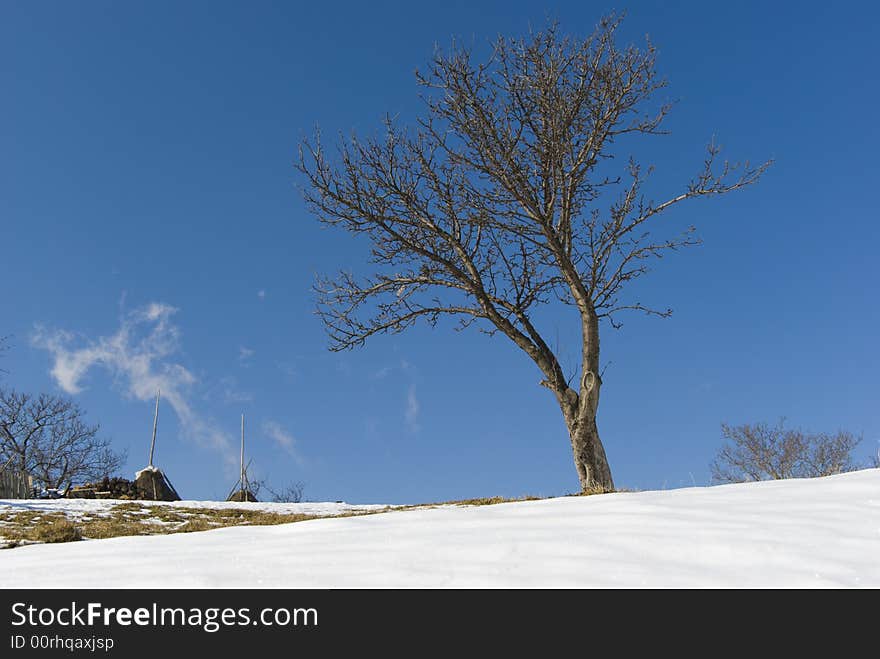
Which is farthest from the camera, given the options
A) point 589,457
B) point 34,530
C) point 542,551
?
point 589,457

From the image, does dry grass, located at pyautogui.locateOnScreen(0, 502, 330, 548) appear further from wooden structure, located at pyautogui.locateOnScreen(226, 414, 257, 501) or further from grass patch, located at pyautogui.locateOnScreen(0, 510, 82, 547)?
wooden structure, located at pyautogui.locateOnScreen(226, 414, 257, 501)

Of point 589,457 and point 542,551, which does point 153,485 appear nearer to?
point 589,457

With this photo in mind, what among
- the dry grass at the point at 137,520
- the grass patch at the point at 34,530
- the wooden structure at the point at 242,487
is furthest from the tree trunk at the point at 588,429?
the wooden structure at the point at 242,487

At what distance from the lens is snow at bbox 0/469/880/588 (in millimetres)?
2703

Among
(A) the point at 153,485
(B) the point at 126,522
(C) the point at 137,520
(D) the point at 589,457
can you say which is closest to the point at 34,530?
(B) the point at 126,522

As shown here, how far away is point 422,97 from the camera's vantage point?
10438 millimetres

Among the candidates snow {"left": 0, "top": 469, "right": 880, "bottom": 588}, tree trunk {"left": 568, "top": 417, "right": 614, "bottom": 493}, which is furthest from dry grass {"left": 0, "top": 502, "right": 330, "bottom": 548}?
tree trunk {"left": 568, "top": 417, "right": 614, "bottom": 493}

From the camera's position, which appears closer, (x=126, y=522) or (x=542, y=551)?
(x=542, y=551)

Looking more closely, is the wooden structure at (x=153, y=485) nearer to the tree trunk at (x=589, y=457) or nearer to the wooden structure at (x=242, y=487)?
the wooden structure at (x=242, y=487)

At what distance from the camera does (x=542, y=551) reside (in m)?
3.09

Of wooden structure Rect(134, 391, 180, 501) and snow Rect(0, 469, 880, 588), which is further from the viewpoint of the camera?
wooden structure Rect(134, 391, 180, 501)

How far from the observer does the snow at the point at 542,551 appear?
2703 millimetres
